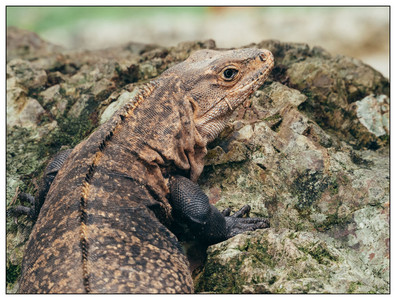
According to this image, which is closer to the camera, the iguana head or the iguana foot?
the iguana foot

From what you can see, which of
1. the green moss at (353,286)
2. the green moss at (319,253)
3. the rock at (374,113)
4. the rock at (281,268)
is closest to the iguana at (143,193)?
the rock at (281,268)

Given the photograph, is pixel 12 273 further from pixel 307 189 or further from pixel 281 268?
pixel 307 189

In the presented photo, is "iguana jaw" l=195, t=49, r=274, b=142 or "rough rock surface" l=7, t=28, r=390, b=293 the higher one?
"iguana jaw" l=195, t=49, r=274, b=142

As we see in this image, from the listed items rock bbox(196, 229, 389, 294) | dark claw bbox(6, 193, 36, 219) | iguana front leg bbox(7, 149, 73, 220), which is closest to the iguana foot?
rock bbox(196, 229, 389, 294)

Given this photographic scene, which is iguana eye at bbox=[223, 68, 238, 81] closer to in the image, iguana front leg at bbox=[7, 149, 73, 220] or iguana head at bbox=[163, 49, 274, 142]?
iguana head at bbox=[163, 49, 274, 142]

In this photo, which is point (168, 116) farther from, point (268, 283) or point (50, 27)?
point (50, 27)

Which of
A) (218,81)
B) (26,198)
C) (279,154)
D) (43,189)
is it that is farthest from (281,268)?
(26,198)

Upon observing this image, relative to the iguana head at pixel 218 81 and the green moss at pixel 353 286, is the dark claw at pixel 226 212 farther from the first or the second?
the green moss at pixel 353 286
